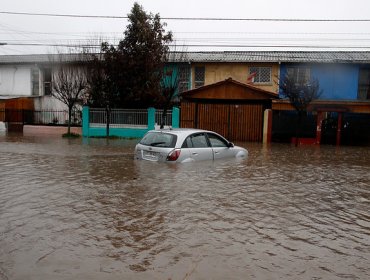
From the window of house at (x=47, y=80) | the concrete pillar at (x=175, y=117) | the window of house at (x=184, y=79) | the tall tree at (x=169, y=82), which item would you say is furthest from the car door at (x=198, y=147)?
the window of house at (x=47, y=80)

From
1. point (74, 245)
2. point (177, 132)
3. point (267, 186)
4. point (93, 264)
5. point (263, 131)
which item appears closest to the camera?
point (93, 264)

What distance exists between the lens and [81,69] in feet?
81.8

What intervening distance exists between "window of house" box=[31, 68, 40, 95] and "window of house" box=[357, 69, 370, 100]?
80.0 feet

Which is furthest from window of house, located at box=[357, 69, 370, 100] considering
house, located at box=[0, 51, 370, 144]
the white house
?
the white house

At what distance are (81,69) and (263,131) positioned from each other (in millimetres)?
12225

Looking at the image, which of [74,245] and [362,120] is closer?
[74,245]

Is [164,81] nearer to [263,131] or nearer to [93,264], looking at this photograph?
[263,131]

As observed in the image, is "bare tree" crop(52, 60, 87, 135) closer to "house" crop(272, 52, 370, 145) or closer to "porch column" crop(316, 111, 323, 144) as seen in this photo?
"house" crop(272, 52, 370, 145)

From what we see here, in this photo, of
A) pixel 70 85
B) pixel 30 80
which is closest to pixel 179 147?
pixel 70 85

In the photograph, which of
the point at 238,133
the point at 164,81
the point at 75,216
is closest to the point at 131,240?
the point at 75,216

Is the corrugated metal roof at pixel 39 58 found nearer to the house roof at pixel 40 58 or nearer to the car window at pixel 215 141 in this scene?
the house roof at pixel 40 58

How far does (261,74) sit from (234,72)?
1936mm

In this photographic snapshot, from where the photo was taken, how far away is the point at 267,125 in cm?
2288

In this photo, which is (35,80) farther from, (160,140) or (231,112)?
(160,140)
